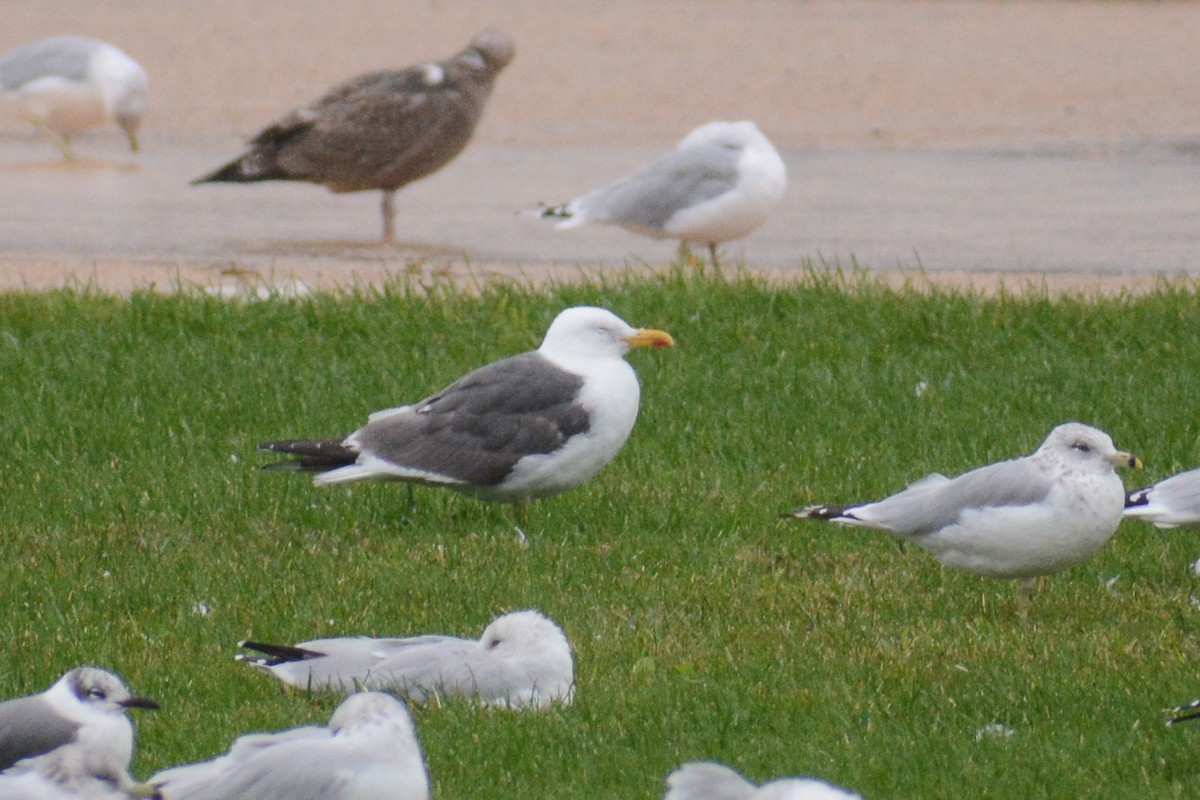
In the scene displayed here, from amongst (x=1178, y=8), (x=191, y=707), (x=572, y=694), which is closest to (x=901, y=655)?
(x=572, y=694)

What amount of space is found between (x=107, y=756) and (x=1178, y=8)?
2560cm

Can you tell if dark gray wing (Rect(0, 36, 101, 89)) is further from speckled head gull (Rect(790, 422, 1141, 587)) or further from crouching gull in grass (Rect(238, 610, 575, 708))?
crouching gull in grass (Rect(238, 610, 575, 708))

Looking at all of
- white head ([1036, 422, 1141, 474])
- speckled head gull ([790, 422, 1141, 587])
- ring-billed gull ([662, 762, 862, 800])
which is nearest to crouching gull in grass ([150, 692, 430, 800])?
ring-billed gull ([662, 762, 862, 800])

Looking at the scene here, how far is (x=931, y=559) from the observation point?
19.8ft

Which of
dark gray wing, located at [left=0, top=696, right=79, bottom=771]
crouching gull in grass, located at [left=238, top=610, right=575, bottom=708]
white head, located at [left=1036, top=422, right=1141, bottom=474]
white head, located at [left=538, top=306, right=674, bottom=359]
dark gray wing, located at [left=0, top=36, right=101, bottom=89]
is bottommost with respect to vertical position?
crouching gull in grass, located at [left=238, top=610, right=575, bottom=708]

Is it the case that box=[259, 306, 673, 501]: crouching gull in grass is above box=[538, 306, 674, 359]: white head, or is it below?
below

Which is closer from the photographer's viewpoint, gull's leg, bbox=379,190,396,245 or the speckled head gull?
the speckled head gull

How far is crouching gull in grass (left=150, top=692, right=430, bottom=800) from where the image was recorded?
349 centimetres

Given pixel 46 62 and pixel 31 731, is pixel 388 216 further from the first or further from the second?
pixel 31 731

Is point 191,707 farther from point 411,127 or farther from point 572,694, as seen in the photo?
point 411,127

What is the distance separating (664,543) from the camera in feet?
20.0

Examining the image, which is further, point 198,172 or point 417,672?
point 198,172

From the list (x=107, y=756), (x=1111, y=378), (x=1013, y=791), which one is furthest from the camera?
(x=1111, y=378)

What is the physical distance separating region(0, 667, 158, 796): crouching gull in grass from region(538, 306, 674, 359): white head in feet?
8.72
